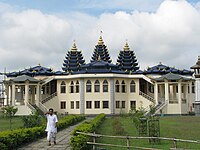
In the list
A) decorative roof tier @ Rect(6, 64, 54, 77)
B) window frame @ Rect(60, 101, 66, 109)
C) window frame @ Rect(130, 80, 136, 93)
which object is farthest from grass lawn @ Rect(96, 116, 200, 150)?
decorative roof tier @ Rect(6, 64, 54, 77)

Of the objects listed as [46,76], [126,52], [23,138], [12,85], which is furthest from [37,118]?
[126,52]

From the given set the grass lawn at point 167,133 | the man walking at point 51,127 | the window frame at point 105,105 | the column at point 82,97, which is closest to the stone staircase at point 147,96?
the window frame at point 105,105

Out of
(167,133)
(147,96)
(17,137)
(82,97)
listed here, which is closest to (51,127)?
(17,137)

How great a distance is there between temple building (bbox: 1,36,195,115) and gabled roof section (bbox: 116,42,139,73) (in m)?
7.35

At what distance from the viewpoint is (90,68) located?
5075cm

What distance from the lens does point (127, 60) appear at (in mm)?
63094

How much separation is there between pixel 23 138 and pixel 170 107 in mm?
34094

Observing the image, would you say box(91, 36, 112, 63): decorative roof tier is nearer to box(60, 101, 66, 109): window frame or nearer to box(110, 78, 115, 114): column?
box(60, 101, 66, 109): window frame

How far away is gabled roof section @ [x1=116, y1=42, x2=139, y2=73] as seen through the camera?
6178 centimetres

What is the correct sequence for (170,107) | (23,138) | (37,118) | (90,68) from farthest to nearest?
(90,68), (170,107), (37,118), (23,138)

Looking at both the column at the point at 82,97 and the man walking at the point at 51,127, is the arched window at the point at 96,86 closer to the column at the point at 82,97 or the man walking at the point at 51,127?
the column at the point at 82,97

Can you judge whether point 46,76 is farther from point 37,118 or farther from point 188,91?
point 37,118

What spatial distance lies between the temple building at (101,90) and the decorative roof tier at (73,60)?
8.77 m

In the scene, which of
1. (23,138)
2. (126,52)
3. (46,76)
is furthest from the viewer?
(126,52)
